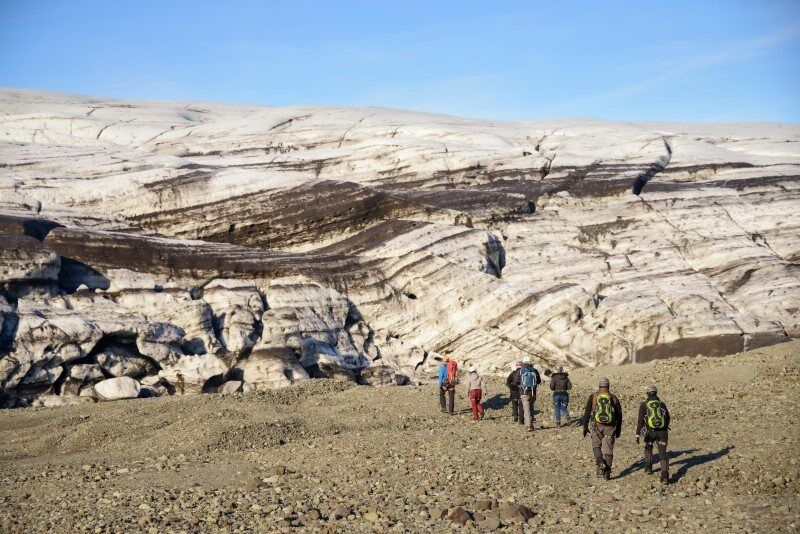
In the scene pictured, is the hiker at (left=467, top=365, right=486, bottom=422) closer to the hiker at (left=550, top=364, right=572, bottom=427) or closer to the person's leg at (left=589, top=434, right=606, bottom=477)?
the hiker at (left=550, top=364, right=572, bottom=427)

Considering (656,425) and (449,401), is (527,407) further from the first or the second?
(656,425)

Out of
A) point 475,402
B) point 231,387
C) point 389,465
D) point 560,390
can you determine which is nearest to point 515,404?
point 475,402

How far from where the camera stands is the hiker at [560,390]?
2189 centimetres

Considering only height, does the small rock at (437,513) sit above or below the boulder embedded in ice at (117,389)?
above

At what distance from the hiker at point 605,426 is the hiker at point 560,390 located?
4853 millimetres

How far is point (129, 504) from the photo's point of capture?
48.9 feet

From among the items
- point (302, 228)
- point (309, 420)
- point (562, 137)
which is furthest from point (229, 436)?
point (562, 137)

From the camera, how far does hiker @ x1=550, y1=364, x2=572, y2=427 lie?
71.8 ft

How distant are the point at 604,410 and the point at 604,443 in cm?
68

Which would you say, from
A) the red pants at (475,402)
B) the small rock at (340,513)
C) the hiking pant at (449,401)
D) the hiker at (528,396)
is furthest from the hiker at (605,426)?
the hiking pant at (449,401)

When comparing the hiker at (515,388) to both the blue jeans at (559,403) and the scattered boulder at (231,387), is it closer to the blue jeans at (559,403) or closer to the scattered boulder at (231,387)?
the blue jeans at (559,403)

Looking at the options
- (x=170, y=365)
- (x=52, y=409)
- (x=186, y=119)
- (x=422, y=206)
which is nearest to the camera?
(x=52, y=409)

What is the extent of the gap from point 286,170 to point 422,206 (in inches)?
380

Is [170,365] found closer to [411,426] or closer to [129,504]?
[411,426]
